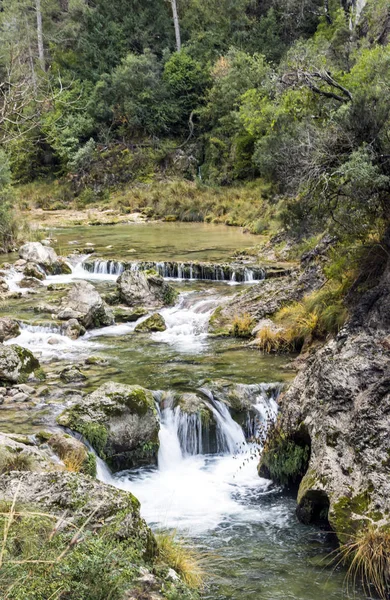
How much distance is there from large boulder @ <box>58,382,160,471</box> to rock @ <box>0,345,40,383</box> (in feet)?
6.99

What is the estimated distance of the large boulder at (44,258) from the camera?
68.4ft

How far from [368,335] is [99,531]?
16.9 ft

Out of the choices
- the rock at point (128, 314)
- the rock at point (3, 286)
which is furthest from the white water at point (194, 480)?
the rock at point (3, 286)

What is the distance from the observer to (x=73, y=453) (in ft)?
24.9

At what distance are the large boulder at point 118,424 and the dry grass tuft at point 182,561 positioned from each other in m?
2.68

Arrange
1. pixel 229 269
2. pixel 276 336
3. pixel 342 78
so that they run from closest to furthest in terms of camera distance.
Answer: pixel 342 78, pixel 276 336, pixel 229 269

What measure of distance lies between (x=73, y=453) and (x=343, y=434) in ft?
11.1

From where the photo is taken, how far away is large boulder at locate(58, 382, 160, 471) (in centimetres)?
828

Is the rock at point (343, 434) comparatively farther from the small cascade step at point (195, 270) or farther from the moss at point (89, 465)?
the small cascade step at point (195, 270)

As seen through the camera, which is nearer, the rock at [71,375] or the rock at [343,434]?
the rock at [343,434]

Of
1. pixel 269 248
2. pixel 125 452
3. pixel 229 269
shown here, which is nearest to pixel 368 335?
pixel 125 452

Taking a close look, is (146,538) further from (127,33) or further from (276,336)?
(127,33)

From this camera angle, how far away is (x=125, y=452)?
27.6 ft

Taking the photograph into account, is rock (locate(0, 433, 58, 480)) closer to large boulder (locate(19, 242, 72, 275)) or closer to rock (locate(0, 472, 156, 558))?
rock (locate(0, 472, 156, 558))
